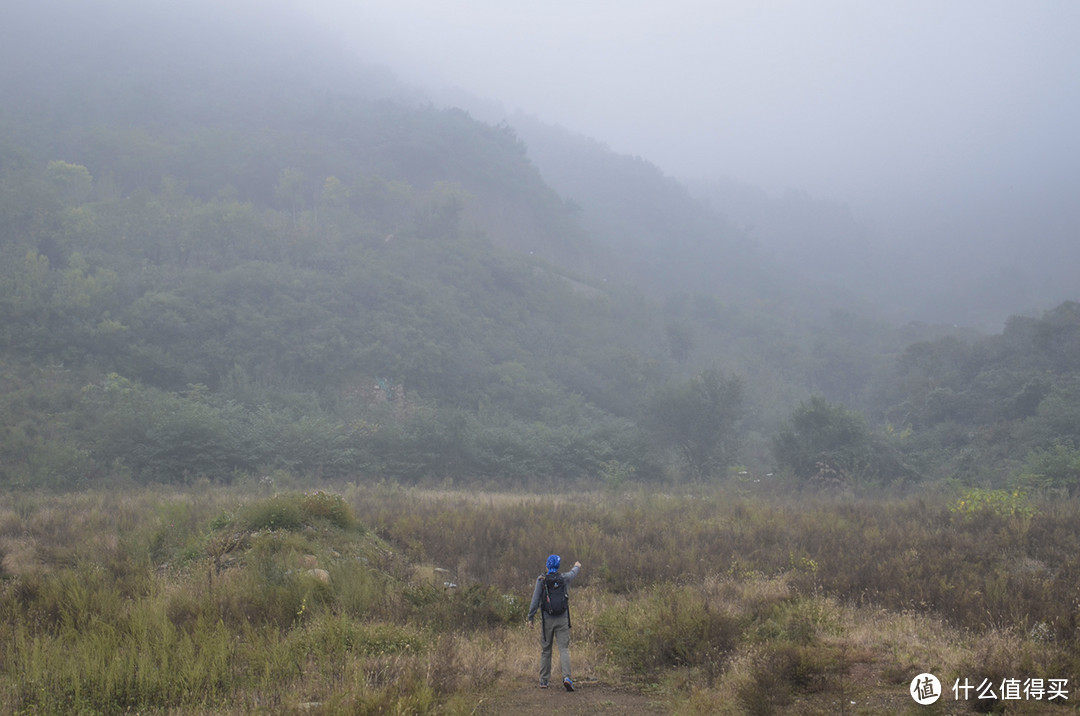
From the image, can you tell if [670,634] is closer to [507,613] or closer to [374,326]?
[507,613]

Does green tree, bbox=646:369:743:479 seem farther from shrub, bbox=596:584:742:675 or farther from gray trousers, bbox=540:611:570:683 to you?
gray trousers, bbox=540:611:570:683

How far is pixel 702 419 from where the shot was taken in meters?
39.6

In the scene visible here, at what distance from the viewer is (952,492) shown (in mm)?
24297

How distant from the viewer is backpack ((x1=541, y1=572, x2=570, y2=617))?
698 centimetres

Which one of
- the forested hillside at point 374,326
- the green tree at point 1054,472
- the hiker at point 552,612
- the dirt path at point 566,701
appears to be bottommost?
the green tree at point 1054,472

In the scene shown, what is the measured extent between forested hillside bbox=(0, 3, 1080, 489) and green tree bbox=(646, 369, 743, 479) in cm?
28

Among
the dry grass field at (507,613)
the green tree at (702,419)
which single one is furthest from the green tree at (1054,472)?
the green tree at (702,419)

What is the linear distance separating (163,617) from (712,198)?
6594 inches

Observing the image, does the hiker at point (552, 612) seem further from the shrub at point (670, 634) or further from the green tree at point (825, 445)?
the green tree at point (825, 445)

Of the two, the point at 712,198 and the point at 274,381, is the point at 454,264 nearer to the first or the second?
the point at 274,381

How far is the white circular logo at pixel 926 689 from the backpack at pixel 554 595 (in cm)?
338

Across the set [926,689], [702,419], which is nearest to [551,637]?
[926,689]

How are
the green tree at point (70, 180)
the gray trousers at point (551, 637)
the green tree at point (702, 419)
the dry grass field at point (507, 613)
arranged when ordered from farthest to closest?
1. the green tree at point (70, 180)
2. the green tree at point (702, 419)
3. the gray trousers at point (551, 637)
4. the dry grass field at point (507, 613)

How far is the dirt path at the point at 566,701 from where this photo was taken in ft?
20.3
